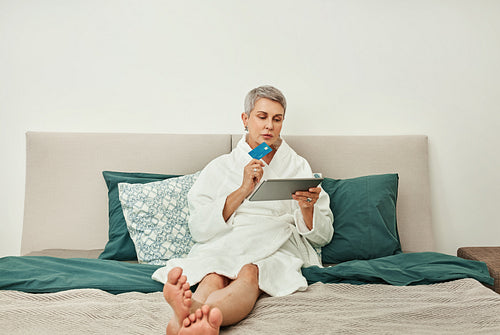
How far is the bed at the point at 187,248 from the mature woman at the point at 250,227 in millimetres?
85

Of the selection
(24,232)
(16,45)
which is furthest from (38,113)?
(24,232)

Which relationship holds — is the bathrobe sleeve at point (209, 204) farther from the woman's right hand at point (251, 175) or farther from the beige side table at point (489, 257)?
the beige side table at point (489, 257)

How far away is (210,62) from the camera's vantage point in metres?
2.57

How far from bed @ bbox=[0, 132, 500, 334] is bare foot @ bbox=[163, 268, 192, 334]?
A: 111 millimetres

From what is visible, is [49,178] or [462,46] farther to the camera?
[462,46]

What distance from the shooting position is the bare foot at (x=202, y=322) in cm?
112

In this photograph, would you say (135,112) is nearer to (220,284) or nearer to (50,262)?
(50,262)

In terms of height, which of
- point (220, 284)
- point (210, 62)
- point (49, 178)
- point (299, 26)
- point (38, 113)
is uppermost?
point (299, 26)

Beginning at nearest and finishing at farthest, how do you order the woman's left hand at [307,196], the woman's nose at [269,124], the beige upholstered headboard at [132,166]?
the woman's left hand at [307,196] < the woman's nose at [269,124] < the beige upholstered headboard at [132,166]

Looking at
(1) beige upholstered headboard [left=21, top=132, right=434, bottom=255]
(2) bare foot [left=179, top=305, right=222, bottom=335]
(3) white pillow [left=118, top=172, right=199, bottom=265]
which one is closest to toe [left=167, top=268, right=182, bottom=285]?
(2) bare foot [left=179, top=305, right=222, bottom=335]

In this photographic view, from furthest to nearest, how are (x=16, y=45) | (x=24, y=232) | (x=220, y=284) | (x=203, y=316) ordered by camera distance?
(x=16, y=45)
(x=24, y=232)
(x=220, y=284)
(x=203, y=316)

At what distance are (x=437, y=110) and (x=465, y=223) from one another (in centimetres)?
72

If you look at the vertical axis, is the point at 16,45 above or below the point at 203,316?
above

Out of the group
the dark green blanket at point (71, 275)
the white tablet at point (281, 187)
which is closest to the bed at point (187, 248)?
the dark green blanket at point (71, 275)
